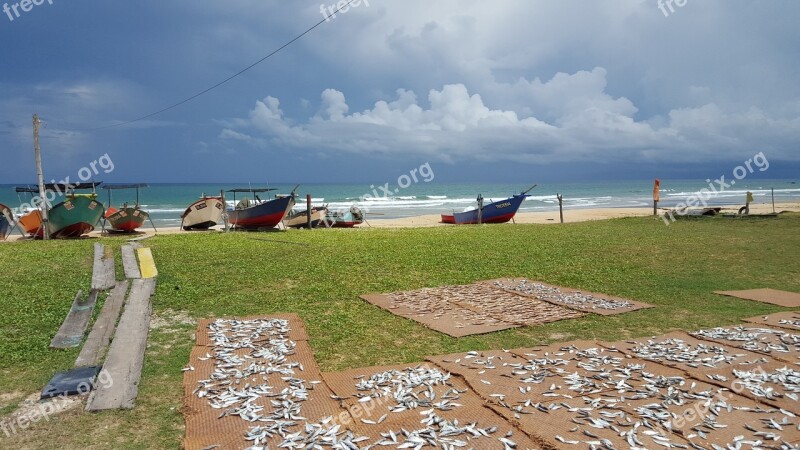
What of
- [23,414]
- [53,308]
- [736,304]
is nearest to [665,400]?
Result: [736,304]

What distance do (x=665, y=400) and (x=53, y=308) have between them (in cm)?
911

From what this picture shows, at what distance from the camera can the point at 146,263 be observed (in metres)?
13.2

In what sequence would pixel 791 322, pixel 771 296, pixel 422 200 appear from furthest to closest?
pixel 422 200 < pixel 771 296 < pixel 791 322

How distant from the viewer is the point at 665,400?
5035 millimetres

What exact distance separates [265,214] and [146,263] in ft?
42.7

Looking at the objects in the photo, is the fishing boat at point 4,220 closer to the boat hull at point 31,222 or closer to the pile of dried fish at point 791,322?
the boat hull at point 31,222

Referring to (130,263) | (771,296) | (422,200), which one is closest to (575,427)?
(771,296)

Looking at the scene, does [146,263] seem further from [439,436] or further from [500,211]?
[500,211]

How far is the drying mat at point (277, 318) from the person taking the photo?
7121 millimetres

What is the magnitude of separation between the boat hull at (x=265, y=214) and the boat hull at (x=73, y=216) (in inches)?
249

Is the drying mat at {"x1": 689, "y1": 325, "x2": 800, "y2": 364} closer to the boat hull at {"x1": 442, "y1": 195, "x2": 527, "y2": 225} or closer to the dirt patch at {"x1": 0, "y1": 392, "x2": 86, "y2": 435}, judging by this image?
the dirt patch at {"x1": 0, "y1": 392, "x2": 86, "y2": 435}

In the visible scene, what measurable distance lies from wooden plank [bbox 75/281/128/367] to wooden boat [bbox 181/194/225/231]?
1948 cm

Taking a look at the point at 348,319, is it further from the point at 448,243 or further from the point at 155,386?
the point at 448,243

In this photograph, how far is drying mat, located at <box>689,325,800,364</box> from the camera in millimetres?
6352
